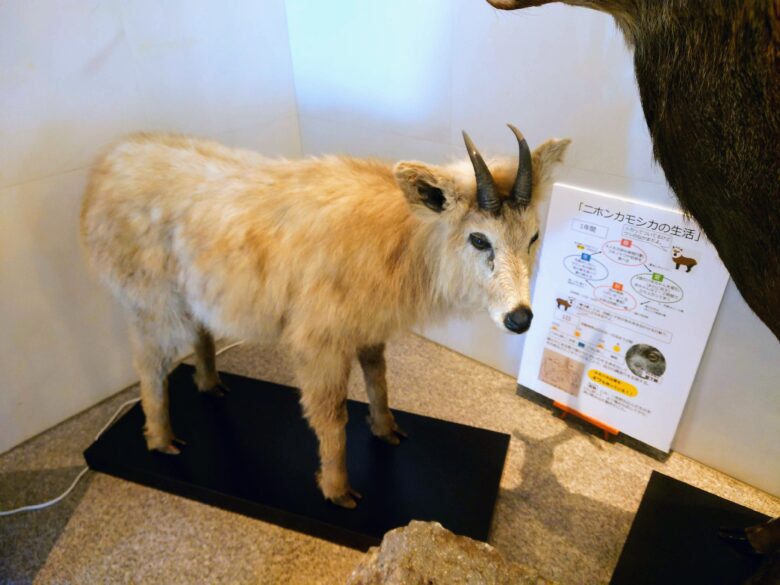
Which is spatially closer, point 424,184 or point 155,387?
point 424,184

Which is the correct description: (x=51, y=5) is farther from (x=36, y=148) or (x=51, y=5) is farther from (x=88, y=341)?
(x=88, y=341)

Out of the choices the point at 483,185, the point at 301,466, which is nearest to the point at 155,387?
the point at 301,466

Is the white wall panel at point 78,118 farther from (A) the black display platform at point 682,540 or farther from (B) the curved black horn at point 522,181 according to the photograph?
(A) the black display platform at point 682,540

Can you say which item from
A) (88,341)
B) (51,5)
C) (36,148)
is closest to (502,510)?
(88,341)

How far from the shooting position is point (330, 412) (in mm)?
1721

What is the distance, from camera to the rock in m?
Answer: 1.22

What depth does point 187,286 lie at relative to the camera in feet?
5.75

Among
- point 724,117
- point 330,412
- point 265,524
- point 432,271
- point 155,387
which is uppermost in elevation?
point 724,117

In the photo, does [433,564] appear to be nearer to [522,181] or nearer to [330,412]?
[330,412]

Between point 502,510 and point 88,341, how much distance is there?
1.91 m

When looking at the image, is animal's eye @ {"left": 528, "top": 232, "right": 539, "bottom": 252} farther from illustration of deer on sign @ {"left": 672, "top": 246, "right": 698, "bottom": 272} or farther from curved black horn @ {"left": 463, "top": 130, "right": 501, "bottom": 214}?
illustration of deer on sign @ {"left": 672, "top": 246, "right": 698, "bottom": 272}

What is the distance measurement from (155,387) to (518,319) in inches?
56.0

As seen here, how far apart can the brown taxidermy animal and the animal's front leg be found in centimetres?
104

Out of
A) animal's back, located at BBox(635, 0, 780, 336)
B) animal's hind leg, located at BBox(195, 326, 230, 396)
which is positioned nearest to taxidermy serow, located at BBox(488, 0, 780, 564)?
animal's back, located at BBox(635, 0, 780, 336)
